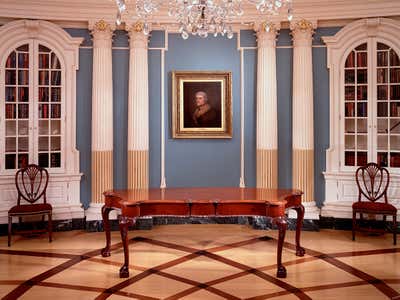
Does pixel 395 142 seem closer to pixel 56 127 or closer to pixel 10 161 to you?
pixel 56 127

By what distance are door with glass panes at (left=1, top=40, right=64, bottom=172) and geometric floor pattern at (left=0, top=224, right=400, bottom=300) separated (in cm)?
127

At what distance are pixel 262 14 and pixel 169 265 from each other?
420 cm

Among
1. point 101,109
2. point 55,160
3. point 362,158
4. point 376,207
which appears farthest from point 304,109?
point 55,160

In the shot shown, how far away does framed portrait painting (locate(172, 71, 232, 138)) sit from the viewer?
712 centimetres

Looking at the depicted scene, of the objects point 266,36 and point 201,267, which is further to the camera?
point 266,36

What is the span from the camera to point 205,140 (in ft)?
23.7

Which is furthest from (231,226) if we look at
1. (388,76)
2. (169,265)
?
(388,76)

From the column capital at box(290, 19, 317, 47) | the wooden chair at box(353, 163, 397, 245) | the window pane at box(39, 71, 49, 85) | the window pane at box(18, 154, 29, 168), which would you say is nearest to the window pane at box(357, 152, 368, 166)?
the wooden chair at box(353, 163, 397, 245)

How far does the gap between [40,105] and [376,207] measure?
5.21 meters

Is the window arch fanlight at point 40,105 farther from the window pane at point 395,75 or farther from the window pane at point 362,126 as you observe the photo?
the window pane at point 395,75

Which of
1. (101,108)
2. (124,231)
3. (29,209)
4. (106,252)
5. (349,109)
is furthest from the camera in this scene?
(349,109)

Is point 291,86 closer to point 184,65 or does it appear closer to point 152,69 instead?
point 184,65

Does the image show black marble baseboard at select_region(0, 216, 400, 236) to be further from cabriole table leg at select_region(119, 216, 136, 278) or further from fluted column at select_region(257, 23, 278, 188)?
cabriole table leg at select_region(119, 216, 136, 278)

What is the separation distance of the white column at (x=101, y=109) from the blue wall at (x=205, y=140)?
0.67 feet
